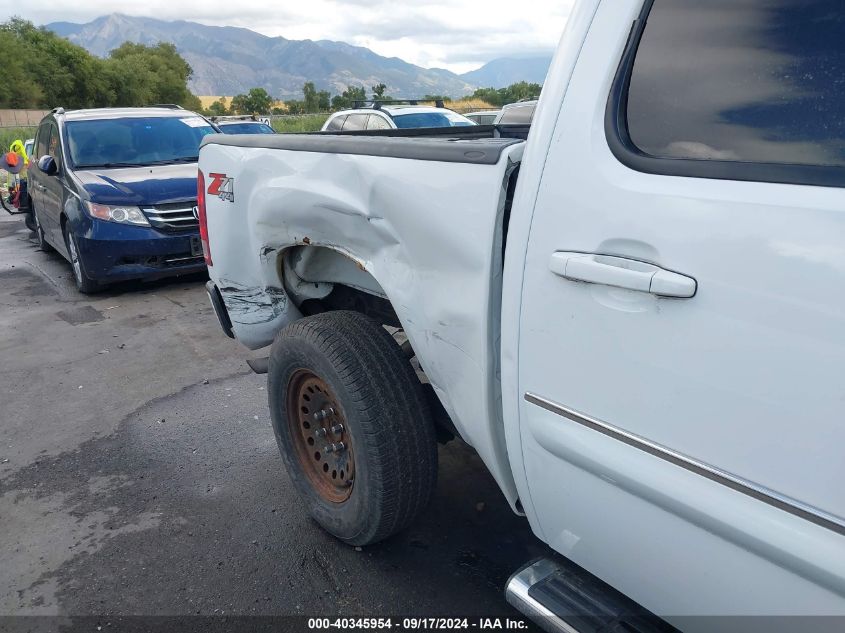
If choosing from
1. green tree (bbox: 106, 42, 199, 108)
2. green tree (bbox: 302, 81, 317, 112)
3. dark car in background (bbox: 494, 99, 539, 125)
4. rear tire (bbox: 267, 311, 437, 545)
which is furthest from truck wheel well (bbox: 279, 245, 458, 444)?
green tree (bbox: 302, 81, 317, 112)

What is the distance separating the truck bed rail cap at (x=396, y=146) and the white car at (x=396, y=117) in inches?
316

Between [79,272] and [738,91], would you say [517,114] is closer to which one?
[79,272]

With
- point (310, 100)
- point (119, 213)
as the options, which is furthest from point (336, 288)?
point (310, 100)

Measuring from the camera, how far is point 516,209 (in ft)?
5.58

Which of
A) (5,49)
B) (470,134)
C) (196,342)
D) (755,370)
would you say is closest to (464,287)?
(755,370)

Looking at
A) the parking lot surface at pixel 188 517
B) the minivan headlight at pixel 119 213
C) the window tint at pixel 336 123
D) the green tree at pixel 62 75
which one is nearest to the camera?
the parking lot surface at pixel 188 517

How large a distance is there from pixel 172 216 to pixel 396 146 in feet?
17.9

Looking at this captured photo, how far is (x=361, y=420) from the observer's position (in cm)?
238

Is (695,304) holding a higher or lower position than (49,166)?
lower

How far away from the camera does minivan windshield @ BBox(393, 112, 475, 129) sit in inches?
441

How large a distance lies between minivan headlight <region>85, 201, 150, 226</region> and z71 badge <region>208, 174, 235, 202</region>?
424 centimetres

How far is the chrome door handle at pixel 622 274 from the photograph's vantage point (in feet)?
4.47

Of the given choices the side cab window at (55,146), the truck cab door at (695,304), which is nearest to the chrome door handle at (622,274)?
the truck cab door at (695,304)

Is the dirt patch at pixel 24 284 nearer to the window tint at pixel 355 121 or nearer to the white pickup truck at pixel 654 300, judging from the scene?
the window tint at pixel 355 121
